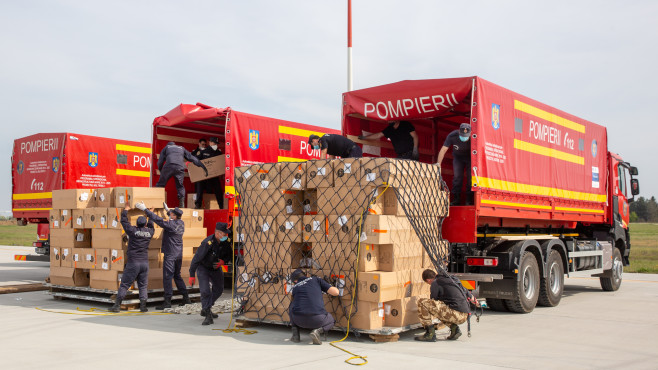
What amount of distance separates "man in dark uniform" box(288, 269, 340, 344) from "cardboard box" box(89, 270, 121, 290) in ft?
13.6

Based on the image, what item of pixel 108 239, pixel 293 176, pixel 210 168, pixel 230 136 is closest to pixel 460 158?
pixel 293 176

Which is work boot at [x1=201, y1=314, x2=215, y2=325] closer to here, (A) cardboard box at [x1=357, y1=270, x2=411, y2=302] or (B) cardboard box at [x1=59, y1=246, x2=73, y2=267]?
(A) cardboard box at [x1=357, y1=270, x2=411, y2=302]

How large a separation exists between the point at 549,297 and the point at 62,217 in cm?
897

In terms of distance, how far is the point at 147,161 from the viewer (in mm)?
17547

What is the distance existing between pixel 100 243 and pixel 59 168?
5.63 m

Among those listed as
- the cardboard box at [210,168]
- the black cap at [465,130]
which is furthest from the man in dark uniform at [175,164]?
the black cap at [465,130]

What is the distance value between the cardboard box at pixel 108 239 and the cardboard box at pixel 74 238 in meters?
0.37

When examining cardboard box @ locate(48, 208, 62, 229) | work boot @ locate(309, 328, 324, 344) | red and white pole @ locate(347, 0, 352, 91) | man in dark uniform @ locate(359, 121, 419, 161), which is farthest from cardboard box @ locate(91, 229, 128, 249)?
red and white pole @ locate(347, 0, 352, 91)

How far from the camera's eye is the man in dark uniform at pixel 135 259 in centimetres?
1002

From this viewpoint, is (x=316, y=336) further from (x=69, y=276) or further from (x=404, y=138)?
(x=69, y=276)

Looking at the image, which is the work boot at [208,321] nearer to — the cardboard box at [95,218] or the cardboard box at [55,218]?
the cardboard box at [95,218]

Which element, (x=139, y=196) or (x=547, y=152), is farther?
(x=547, y=152)

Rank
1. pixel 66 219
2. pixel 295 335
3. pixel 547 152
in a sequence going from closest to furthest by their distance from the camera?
pixel 295 335 < pixel 547 152 < pixel 66 219

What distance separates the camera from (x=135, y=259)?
33.0ft
